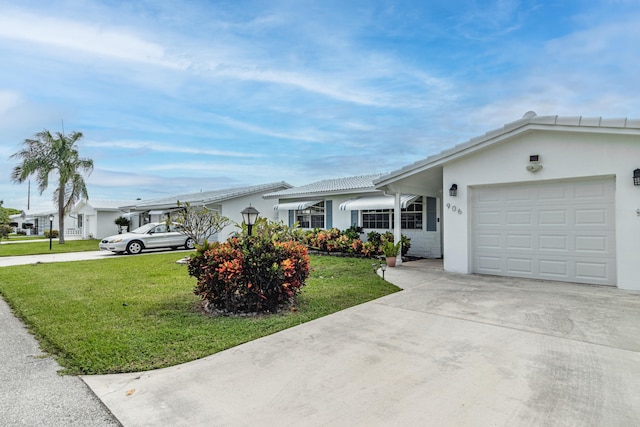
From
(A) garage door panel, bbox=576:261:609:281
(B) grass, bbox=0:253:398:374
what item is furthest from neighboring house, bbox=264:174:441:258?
(A) garage door panel, bbox=576:261:609:281

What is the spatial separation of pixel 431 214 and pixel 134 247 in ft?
52.9

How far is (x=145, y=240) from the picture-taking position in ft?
66.7

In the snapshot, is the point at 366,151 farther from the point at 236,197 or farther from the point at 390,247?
the point at 390,247

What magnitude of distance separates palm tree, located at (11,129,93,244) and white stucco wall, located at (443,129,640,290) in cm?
2873

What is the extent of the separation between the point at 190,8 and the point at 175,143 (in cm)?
1249

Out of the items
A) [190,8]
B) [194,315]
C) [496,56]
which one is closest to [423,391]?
[194,315]

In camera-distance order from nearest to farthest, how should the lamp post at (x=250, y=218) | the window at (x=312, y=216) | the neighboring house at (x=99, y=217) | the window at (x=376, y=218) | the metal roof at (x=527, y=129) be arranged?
the lamp post at (x=250, y=218) < the metal roof at (x=527, y=129) < the window at (x=376, y=218) < the window at (x=312, y=216) < the neighboring house at (x=99, y=217)

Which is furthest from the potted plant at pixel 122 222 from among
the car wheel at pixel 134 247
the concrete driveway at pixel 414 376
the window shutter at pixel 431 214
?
the concrete driveway at pixel 414 376

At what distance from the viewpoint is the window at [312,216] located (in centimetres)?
2000

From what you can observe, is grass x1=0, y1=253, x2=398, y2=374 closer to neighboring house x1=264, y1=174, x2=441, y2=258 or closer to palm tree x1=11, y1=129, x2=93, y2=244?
neighboring house x1=264, y1=174, x2=441, y2=258

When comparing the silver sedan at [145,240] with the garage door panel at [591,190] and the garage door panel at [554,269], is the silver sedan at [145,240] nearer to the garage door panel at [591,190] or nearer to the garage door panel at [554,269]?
the garage door panel at [554,269]

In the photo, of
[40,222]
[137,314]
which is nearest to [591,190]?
[137,314]

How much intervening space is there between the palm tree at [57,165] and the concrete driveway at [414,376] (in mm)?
29191

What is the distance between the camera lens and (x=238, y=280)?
21.6ft
